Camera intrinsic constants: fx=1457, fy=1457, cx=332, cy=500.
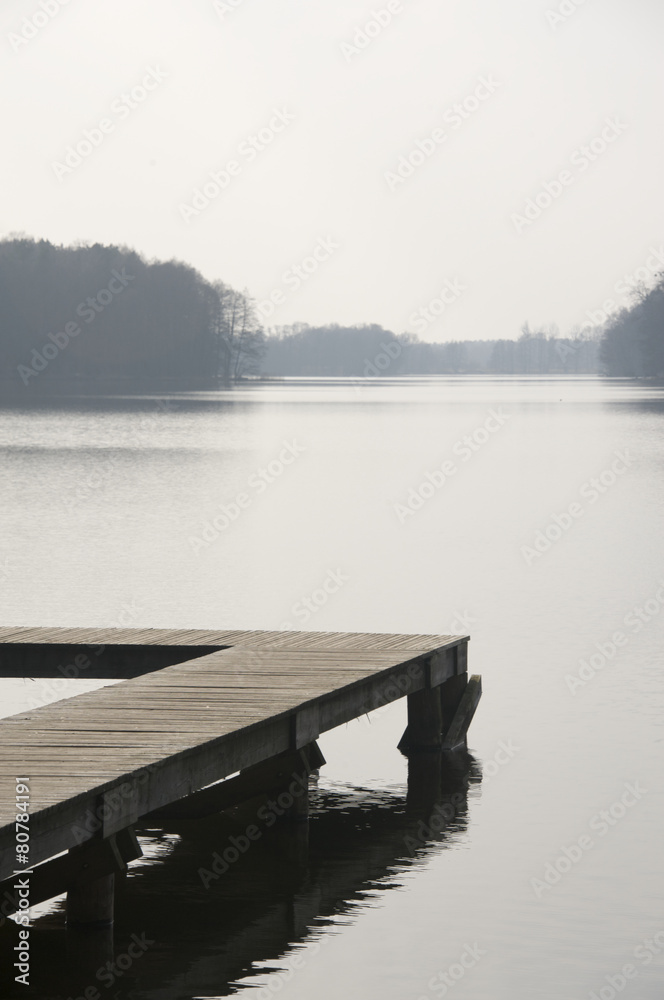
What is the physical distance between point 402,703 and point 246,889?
4921mm

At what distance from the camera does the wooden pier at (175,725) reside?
6.90m

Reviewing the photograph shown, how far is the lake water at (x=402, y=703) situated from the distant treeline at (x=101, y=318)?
86.4 metres

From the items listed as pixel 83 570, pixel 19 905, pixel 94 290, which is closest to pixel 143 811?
pixel 19 905

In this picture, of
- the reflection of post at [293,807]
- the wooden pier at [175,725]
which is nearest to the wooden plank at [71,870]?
the wooden pier at [175,725]

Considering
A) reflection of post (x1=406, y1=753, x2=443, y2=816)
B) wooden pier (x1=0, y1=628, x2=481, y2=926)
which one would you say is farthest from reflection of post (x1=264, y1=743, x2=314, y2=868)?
reflection of post (x1=406, y1=753, x2=443, y2=816)

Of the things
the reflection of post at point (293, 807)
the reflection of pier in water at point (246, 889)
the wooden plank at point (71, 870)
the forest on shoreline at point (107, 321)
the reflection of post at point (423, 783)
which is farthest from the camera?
the forest on shoreline at point (107, 321)

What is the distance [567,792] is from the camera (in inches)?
398

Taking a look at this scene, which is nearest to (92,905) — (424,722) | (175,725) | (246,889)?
(246,889)

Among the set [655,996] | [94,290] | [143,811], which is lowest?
[655,996]

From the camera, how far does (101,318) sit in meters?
130

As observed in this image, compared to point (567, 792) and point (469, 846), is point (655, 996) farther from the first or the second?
point (567, 792)

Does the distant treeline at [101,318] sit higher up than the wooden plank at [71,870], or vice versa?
the distant treeline at [101,318]

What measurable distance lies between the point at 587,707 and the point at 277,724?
473cm

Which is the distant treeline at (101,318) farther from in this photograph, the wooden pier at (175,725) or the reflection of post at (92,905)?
the reflection of post at (92,905)
